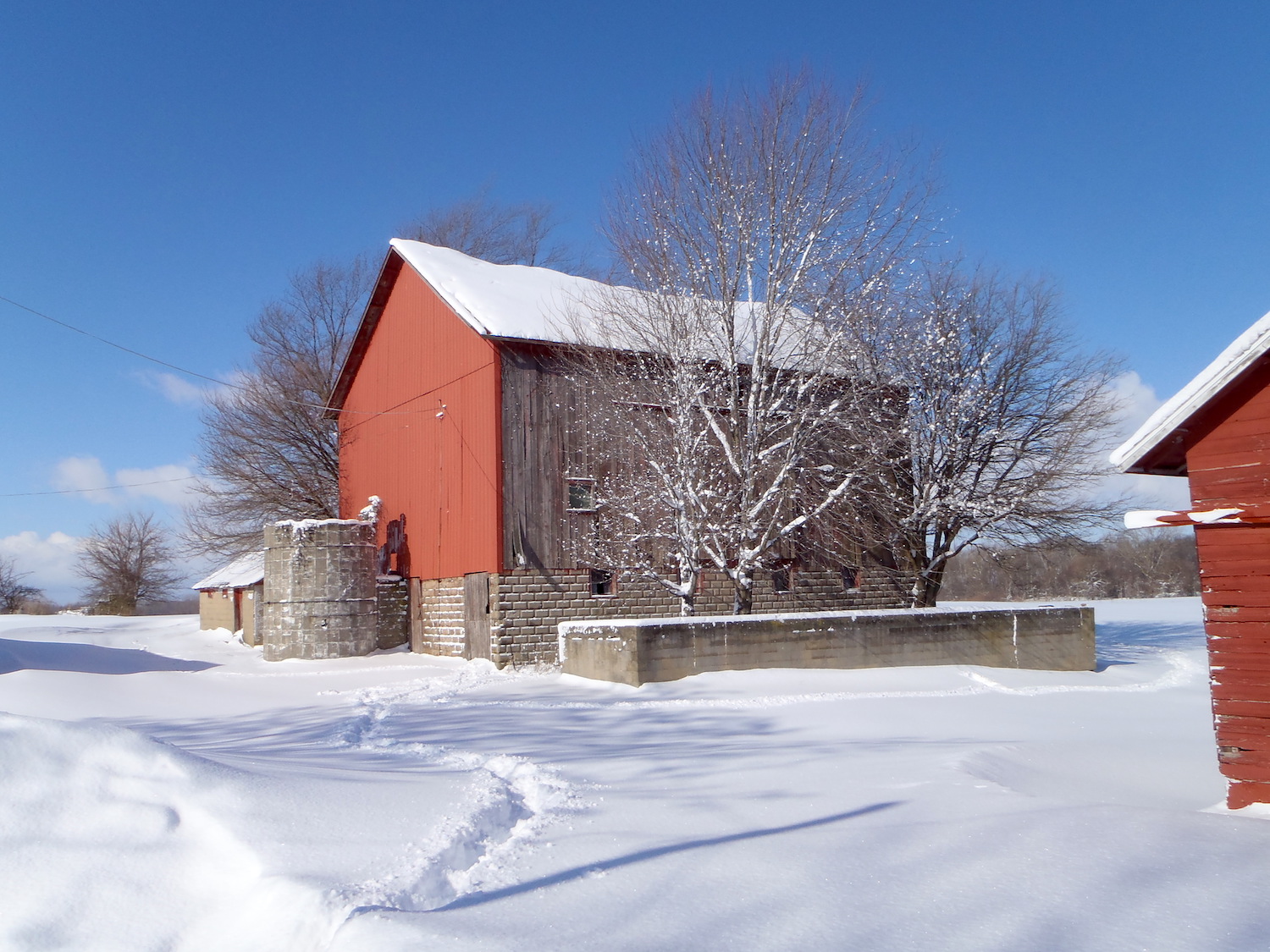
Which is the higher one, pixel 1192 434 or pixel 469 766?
pixel 1192 434

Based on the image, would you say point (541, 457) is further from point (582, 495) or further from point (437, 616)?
point (437, 616)

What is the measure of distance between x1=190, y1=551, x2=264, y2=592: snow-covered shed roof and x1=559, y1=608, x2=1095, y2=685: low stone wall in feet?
53.2

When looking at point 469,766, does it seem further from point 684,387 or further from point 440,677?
point 684,387

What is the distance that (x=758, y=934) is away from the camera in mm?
3777

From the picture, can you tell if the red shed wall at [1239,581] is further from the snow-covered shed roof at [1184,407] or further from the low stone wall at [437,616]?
the low stone wall at [437,616]

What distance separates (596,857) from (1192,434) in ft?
18.2

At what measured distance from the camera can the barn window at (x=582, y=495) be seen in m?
17.8

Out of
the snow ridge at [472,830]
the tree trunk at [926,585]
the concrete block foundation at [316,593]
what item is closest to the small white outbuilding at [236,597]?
the concrete block foundation at [316,593]

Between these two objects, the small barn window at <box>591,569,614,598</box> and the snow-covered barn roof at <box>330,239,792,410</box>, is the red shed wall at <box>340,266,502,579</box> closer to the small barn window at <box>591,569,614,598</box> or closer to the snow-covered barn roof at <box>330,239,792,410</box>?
the snow-covered barn roof at <box>330,239,792,410</box>

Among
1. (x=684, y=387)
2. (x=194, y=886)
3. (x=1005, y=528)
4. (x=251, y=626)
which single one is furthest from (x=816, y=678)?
(x=251, y=626)

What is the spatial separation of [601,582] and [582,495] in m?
1.73

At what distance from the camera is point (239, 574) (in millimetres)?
30188

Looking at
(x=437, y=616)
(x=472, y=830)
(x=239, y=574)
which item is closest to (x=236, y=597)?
(x=239, y=574)

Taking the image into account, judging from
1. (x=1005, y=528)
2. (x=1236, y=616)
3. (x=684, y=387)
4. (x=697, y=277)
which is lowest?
(x=1236, y=616)
